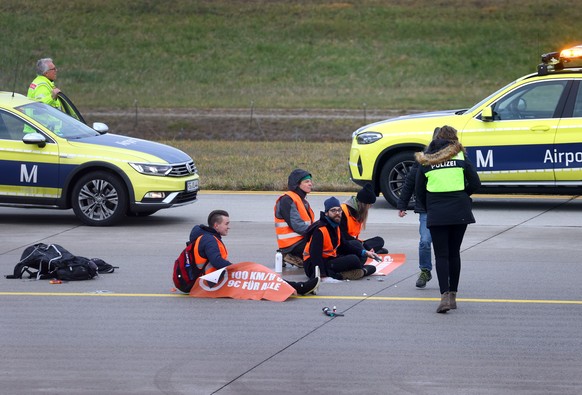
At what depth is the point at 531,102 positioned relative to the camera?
1548 cm

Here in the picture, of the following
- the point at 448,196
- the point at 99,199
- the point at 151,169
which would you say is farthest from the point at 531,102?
the point at 448,196

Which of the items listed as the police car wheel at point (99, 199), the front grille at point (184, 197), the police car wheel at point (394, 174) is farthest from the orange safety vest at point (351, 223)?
the police car wheel at point (394, 174)

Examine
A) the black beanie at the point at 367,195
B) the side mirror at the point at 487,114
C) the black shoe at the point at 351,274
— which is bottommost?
the black shoe at the point at 351,274

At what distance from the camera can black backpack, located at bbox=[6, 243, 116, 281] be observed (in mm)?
11055

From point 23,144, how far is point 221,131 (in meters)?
17.1

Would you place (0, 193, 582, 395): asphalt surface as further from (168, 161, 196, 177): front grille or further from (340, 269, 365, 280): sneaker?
(168, 161, 196, 177): front grille

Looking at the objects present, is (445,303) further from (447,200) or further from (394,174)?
(394,174)

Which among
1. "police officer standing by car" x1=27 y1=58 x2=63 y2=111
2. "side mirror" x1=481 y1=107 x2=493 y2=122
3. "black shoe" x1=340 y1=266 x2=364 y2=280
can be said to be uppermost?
"police officer standing by car" x1=27 y1=58 x2=63 y2=111

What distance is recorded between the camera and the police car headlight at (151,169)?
47.0 feet

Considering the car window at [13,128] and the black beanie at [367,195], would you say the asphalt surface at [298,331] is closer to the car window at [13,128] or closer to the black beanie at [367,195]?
the black beanie at [367,195]

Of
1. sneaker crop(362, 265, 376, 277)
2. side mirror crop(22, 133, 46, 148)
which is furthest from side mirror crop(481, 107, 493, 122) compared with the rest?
side mirror crop(22, 133, 46, 148)

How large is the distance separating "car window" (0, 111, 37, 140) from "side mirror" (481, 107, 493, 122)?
584 centimetres

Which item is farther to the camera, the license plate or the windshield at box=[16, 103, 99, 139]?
the windshield at box=[16, 103, 99, 139]

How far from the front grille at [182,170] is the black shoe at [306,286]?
14.9ft
